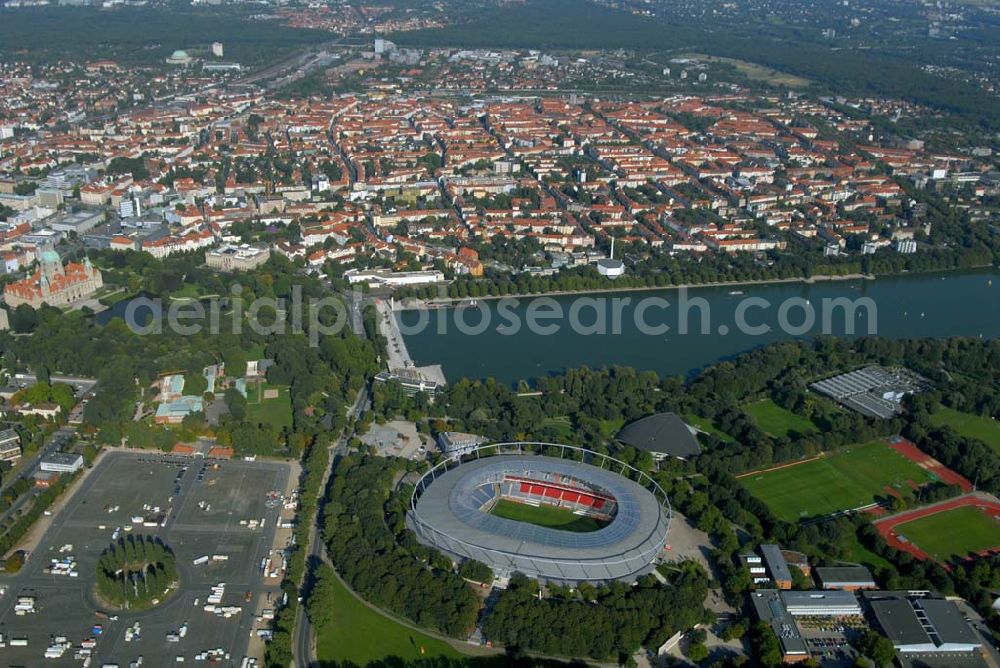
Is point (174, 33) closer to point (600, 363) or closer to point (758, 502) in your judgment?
point (600, 363)

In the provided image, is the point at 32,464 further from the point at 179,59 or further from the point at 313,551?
the point at 179,59

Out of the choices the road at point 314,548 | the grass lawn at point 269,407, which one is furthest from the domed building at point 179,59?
the road at point 314,548

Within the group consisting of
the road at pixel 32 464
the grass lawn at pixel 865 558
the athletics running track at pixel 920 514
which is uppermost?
the road at pixel 32 464

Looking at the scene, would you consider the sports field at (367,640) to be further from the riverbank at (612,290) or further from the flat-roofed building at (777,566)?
the riverbank at (612,290)

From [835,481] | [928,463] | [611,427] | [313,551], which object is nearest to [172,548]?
[313,551]

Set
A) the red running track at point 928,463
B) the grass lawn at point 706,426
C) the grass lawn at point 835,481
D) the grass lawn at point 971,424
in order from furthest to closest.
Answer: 1. the grass lawn at point 971,424
2. the grass lawn at point 706,426
3. the red running track at point 928,463
4. the grass lawn at point 835,481

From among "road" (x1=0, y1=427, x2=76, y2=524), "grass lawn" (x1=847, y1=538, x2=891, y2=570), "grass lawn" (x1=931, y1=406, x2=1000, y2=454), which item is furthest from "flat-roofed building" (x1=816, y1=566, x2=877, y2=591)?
"road" (x1=0, y1=427, x2=76, y2=524)

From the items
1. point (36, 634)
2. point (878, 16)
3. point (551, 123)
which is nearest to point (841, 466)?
point (36, 634)
